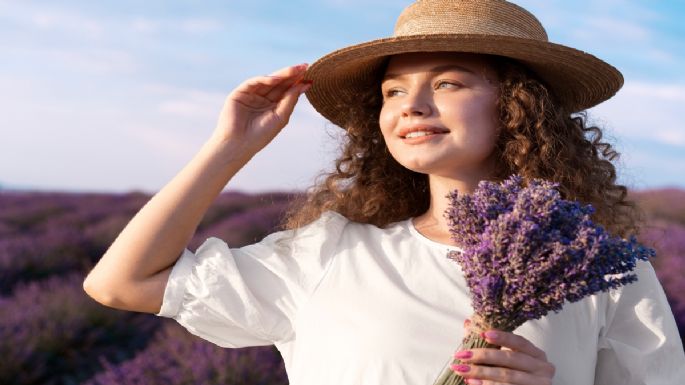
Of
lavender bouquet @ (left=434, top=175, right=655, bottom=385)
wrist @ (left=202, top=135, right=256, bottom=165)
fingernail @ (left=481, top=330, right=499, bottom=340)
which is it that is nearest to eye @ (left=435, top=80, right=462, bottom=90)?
wrist @ (left=202, top=135, right=256, bottom=165)

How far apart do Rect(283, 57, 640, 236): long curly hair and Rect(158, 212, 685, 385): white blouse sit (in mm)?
245

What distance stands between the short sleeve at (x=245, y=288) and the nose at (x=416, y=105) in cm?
43

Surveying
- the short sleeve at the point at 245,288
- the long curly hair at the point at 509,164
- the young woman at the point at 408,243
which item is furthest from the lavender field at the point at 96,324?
the short sleeve at the point at 245,288

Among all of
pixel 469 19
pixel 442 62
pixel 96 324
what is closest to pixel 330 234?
pixel 442 62

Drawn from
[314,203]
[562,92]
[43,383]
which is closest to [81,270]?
[43,383]

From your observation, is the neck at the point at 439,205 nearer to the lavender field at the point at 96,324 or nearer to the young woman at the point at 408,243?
the young woman at the point at 408,243

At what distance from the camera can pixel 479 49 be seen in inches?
87.0

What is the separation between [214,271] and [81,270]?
613 cm

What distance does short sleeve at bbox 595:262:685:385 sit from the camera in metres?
2.17

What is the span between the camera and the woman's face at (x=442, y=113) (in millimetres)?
2145

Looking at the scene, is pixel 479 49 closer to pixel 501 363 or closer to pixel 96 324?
pixel 501 363

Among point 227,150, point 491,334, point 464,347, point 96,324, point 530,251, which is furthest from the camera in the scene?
point 96,324

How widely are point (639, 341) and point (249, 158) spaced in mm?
1161

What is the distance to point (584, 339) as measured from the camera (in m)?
2.14
